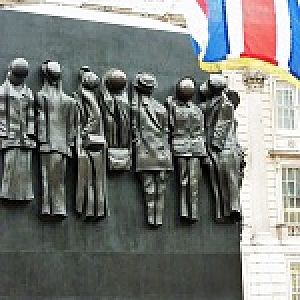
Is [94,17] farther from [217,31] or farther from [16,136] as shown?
[16,136]

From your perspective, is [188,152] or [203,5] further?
[203,5]

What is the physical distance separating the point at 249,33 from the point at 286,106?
24317 mm

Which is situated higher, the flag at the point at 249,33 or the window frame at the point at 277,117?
the window frame at the point at 277,117

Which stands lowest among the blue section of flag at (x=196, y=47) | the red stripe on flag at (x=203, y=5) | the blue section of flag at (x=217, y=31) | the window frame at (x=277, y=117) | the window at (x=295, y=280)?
the window at (x=295, y=280)

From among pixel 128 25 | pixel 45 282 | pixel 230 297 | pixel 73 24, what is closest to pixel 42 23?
pixel 73 24

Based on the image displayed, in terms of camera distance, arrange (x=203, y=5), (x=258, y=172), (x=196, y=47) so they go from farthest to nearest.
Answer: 1. (x=258, y=172)
2. (x=203, y=5)
3. (x=196, y=47)

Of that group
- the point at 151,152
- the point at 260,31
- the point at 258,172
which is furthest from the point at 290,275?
the point at 151,152

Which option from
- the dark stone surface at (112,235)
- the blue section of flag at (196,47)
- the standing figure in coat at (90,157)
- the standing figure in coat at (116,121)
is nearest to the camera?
the dark stone surface at (112,235)

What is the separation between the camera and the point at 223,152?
1018 centimetres

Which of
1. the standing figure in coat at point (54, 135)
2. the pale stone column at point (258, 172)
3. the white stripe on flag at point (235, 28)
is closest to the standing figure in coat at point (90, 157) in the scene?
the standing figure in coat at point (54, 135)

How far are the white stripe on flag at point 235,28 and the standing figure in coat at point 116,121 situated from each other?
66.3 inches

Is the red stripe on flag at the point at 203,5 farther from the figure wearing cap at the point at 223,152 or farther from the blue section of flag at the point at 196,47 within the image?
the figure wearing cap at the point at 223,152

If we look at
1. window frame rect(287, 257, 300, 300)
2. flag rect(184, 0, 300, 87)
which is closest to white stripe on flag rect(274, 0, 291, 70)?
flag rect(184, 0, 300, 87)

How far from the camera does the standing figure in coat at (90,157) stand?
9.42 m
